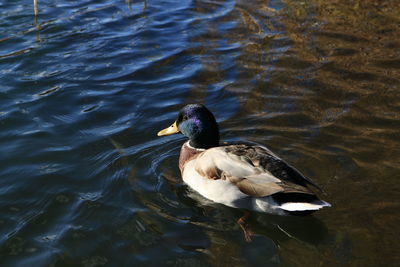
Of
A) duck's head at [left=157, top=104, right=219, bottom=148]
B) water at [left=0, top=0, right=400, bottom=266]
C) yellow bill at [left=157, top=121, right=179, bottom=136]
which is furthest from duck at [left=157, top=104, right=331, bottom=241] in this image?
yellow bill at [left=157, top=121, right=179, bottom=136]

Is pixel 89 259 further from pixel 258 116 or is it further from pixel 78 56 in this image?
pixel 78 56

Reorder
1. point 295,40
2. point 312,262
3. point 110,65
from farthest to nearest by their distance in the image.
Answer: point 295,40
point 110,65
point 312,262

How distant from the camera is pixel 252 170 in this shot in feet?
17.7

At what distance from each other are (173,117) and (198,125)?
1.24m

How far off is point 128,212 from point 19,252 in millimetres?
1052

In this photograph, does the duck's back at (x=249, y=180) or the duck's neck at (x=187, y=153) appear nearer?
the duck's back at (x=249, y=180)

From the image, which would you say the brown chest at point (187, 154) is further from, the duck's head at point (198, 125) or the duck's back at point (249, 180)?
the duck's back at point (249, 180)

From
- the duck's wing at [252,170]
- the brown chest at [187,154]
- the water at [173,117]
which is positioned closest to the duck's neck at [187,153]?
the brown chest at [187,154]

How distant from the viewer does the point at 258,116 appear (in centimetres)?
729

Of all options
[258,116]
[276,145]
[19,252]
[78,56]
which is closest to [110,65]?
[78,56]

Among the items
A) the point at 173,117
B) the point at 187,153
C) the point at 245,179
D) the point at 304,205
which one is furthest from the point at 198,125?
the point at 304,205

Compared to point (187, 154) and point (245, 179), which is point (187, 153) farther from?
point (245, 179)

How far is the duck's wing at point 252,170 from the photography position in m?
5.18

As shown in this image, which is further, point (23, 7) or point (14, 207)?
point (23, 7)
